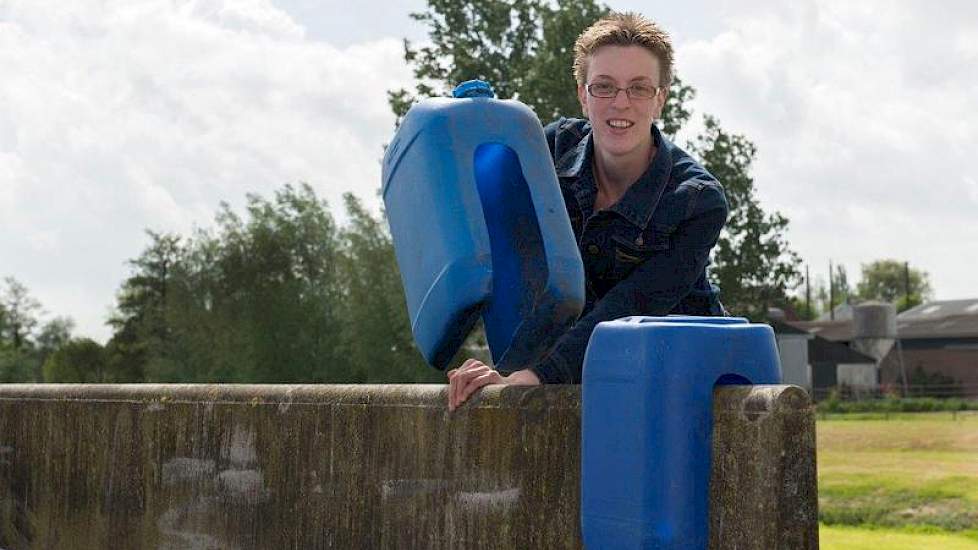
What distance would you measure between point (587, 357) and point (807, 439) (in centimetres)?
51

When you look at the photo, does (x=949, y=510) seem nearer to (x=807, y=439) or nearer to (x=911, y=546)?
(x=911, y=546)

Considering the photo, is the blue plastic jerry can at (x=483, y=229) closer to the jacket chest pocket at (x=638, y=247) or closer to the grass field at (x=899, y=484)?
the jacket chest pocket at (x=638, y=247)

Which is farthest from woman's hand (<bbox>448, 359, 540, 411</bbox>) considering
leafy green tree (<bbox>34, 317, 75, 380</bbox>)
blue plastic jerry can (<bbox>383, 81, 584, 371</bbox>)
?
leafy green tree (<bbox>34, 317, 75, 380</bbox>)

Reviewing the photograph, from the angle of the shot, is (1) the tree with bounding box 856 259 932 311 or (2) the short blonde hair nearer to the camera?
(2) the short blonde hair

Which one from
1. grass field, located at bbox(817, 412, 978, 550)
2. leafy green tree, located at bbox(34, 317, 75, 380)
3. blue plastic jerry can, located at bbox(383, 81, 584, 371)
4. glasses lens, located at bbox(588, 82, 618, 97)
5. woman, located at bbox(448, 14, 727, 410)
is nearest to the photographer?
blue plastic jerry can, located at bbox(383, 81, 584, 371)

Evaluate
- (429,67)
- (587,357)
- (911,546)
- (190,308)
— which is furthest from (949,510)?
(587,357)

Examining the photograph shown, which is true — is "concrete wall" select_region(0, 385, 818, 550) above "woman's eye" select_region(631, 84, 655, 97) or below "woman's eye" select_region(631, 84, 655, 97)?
below

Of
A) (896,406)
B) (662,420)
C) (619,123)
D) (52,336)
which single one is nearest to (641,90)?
(619,123)

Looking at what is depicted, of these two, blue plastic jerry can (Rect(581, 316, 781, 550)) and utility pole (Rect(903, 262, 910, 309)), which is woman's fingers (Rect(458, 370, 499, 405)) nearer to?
blue plastic jerry can (Rect(581, 316, 781, 550))

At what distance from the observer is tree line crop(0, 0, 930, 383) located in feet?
136

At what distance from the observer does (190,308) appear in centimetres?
5941

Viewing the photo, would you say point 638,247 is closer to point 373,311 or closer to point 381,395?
point 381,395

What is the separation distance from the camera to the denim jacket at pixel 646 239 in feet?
13.0

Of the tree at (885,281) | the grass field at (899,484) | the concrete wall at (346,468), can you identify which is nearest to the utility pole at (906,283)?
the tree at (885,281)
